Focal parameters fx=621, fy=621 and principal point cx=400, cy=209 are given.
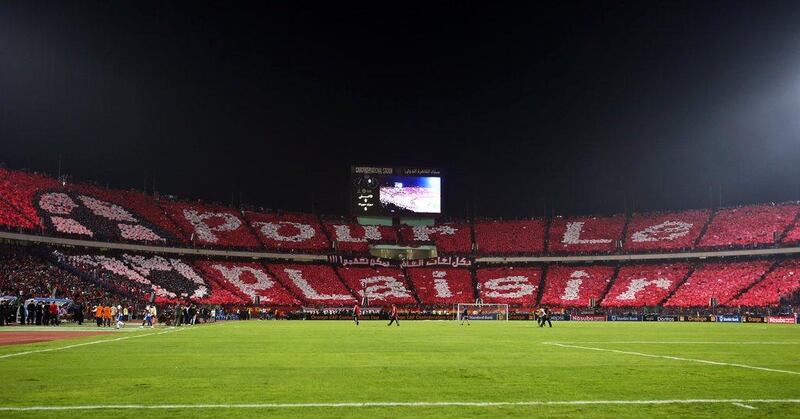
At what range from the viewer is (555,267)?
8694cm

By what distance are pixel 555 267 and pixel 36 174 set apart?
66.6m

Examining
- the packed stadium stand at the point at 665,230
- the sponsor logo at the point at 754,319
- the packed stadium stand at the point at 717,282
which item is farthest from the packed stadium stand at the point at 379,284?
the sponsor logo at the point at 754,319

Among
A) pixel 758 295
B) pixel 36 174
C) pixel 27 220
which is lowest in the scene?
pixel 758 295

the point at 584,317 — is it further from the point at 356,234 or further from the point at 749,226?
the point at 356,234

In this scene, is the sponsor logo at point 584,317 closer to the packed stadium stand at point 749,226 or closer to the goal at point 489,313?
the goal at point 489,313

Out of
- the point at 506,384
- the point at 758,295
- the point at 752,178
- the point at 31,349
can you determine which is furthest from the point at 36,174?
the point at 752,178

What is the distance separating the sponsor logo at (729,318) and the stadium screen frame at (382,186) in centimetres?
3661

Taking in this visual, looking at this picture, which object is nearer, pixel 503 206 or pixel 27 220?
pixel 27 220

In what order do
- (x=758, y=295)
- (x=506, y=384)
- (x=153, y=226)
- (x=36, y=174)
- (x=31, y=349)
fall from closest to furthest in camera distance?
(x=506, y=384) → (x=31, y=349) → (x=758, y=295) → (x=36, y=174) → (x=153, y=226)

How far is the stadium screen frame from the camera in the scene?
81.8 m

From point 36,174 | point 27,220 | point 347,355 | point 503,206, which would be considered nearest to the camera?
point 347,355

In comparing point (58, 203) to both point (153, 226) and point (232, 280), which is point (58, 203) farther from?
point (232, 280)

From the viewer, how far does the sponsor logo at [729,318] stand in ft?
201

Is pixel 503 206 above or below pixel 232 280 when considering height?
above
